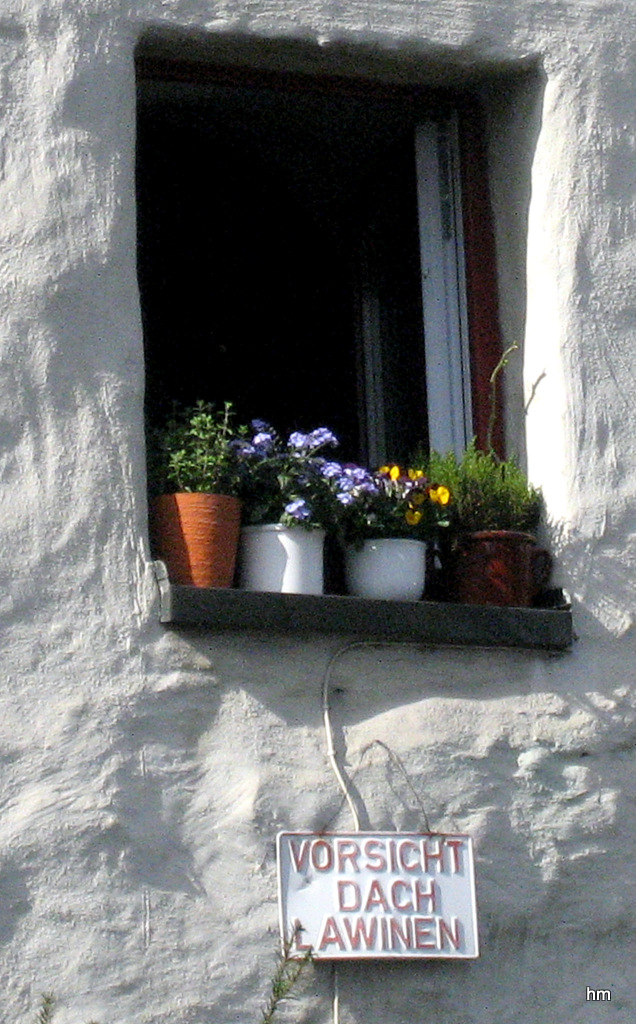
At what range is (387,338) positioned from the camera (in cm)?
608

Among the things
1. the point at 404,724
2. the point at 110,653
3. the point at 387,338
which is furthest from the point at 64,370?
the point at 387,338

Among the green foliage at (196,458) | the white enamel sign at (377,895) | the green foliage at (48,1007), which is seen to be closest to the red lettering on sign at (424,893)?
the white enamel sign at (377,895)

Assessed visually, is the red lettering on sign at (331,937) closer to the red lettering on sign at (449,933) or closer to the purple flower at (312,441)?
the red lettering on sign at (449,933)

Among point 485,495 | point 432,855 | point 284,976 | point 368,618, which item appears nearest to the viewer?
point 284,976

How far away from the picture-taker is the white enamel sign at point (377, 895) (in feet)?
14.8

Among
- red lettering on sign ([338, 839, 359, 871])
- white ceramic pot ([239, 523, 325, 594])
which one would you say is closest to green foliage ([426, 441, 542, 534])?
white ceramic pot ([239, 523, 325, 594])

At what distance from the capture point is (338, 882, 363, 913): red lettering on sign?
4.53m

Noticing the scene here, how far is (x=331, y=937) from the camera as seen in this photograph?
14.8 ft

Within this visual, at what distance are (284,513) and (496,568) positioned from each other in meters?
0.58

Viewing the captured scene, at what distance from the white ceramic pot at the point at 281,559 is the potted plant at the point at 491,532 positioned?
402mm

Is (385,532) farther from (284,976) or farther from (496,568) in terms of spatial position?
(284,976)

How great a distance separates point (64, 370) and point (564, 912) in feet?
5.97

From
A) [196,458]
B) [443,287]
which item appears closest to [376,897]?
[196,458]

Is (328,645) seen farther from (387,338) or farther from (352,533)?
(387,338)
